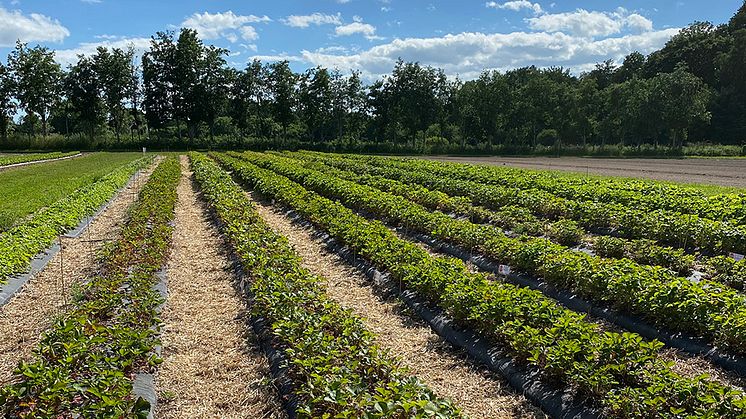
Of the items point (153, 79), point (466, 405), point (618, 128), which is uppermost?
point (153, 79)

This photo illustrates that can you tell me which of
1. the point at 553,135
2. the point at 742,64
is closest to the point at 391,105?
the point at 553,135

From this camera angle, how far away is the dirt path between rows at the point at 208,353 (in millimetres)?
5117

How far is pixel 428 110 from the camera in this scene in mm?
65812

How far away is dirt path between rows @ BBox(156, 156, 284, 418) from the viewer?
512 cm

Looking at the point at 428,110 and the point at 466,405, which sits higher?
the point at 428,110

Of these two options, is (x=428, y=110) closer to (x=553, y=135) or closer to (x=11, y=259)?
(x=553, y=135)

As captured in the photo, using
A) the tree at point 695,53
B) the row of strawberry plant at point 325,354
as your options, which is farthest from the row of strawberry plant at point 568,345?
the tree at point 695,53

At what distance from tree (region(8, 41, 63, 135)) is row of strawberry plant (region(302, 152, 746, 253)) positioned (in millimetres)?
61377

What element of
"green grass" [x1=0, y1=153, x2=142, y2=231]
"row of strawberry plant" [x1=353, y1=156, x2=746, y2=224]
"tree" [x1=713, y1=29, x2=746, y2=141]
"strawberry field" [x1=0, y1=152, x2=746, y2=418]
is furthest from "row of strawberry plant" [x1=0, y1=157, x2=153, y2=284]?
"tree" [x1=713, y1=29, x2=746, y2=141]

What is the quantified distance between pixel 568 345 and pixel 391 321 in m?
2.84

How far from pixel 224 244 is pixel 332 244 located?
2436mm

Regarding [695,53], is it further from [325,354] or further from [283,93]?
[325,354]

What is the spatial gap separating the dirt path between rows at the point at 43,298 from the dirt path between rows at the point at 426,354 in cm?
400

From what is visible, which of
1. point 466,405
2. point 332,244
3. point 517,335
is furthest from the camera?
point 332,244
